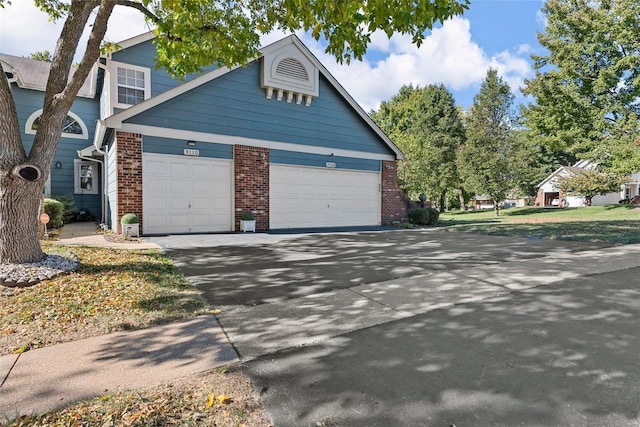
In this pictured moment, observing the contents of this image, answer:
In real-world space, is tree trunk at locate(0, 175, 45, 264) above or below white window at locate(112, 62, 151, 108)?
below

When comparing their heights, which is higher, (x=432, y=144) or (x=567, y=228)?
(x=432, y=144)

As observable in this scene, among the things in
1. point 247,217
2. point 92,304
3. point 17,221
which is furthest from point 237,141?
point 92,304

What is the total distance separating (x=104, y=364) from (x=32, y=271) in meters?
3.00

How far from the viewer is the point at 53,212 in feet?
35.5

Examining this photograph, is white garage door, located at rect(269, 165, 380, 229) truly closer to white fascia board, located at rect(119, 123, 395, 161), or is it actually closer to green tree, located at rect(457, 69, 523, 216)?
white fascia board, located at rect(119, 123, 395, 161)

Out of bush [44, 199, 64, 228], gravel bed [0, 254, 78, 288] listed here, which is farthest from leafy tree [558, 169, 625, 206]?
bush [44, 199, 64, 228]

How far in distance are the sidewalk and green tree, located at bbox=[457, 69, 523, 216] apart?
2839 cm

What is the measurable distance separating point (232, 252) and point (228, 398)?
17.2ft

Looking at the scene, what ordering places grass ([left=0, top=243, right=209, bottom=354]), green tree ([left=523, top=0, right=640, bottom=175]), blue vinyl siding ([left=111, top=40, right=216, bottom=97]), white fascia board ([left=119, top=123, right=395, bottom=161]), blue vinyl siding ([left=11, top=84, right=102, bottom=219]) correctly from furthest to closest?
1. green tree ([left=523, top=0, right=640, bottom=175])
2. blue vinyl siding ([left=11, top=84, right=102, bottom=219])
3. blue vinyl siding ([left=111, top=40, right=216, bottom=97])
4. white fascia board ([left=119, top=123, right=395, bottom=161])
5. grass ([left=0, top=243, right=209, bottom=354])

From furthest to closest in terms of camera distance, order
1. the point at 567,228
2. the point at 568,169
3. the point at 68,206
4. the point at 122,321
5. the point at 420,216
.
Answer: the point at 568,169 < the point at 420,216 < the point at 68,206 < the point at 567,228 < the point at 122,321

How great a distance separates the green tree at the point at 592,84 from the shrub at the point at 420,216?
1184 cm

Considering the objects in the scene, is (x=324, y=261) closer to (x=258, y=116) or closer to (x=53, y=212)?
(x=258, y=116)

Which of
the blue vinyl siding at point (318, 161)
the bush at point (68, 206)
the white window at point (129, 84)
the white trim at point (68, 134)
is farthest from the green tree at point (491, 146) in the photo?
the bush at point (68, 206)

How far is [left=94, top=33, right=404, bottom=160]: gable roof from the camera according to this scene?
898cm
